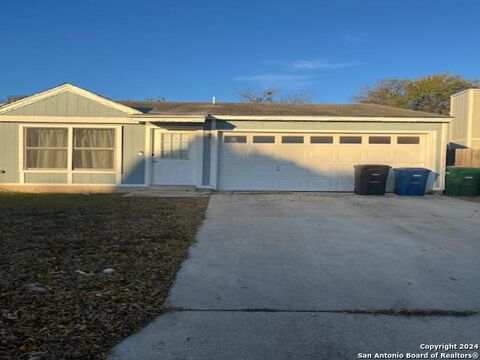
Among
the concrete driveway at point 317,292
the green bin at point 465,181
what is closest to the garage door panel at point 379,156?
the green bin at point 465,181

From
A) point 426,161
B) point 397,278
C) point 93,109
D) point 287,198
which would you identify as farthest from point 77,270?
point 426,161

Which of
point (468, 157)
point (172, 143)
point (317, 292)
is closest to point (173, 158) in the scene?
point (172, 143)

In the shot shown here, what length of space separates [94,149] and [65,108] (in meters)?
1.69

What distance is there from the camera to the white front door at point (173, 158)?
16.0m

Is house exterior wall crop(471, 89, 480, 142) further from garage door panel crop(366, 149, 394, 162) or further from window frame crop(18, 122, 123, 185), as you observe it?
window frame crop(18, 122, 123, 185)

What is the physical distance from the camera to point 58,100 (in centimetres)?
1572

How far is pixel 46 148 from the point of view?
15938 mm

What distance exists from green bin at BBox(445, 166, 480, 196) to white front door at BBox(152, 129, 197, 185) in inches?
363

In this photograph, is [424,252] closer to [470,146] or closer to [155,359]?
[155,359]

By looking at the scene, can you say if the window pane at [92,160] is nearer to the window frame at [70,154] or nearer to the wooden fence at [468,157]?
the window frame at [70,154]

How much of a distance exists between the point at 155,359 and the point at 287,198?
10984mm

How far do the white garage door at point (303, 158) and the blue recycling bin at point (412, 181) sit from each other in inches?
40.6

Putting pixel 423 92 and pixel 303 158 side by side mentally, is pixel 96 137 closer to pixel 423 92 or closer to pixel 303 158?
pixel 303 158

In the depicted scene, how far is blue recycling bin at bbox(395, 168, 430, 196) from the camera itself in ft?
50.6
